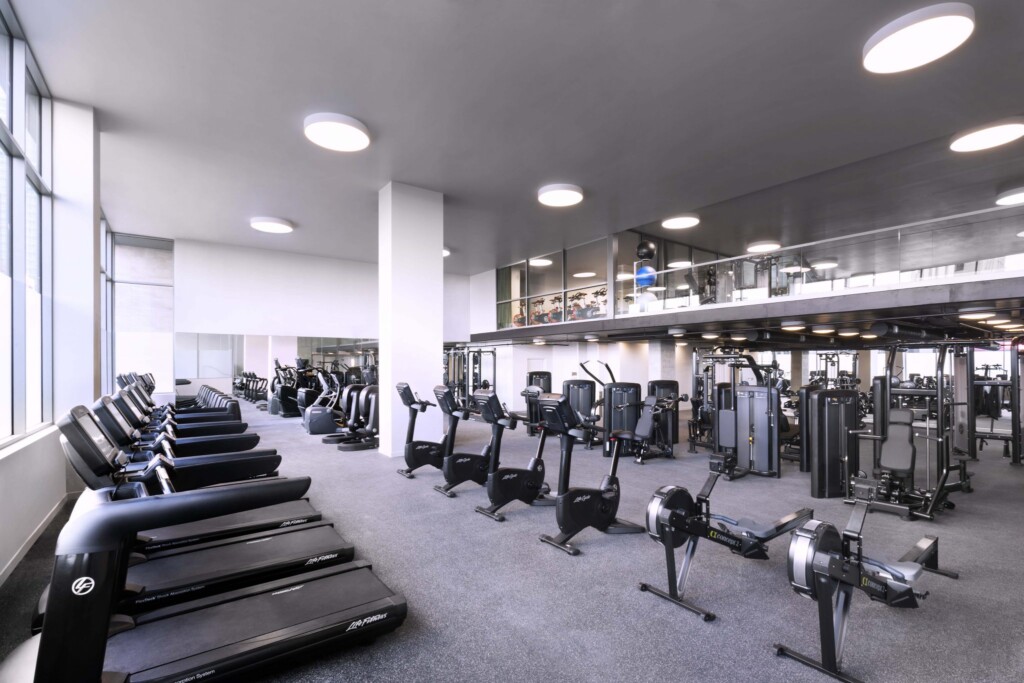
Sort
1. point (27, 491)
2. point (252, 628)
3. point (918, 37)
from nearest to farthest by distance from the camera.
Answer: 1. point (252, 628)
2. point (27, 491)
3. point (918, 37)

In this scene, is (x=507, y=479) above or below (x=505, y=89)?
below

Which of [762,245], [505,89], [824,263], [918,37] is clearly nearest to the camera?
[918,37]

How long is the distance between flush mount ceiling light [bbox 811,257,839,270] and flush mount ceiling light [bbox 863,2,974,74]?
3.94 m

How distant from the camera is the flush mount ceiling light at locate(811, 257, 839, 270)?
279 inches

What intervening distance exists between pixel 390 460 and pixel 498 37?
15.8 ft

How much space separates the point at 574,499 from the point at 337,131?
408 centimetres

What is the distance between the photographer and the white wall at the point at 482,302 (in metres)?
12.8

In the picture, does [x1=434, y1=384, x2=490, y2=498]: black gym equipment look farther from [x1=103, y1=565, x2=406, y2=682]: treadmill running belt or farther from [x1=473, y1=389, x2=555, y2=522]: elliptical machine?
[x1=103, y1=565, x2=406, y2=682]: treadmill running belt

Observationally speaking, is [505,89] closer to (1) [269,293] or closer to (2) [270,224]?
(2) [270,224]

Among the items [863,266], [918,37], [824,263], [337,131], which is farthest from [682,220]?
[337,131]

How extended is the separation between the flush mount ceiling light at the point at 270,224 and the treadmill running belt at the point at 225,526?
232 inches

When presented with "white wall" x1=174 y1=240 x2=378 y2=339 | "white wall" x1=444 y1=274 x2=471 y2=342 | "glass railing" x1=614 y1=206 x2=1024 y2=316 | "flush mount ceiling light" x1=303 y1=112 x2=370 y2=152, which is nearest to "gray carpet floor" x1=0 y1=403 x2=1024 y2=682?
"glass railing" x1=614 y1=206 x2=1024 y2=316

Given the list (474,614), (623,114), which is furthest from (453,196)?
(474,614)

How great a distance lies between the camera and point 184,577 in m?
2.49
